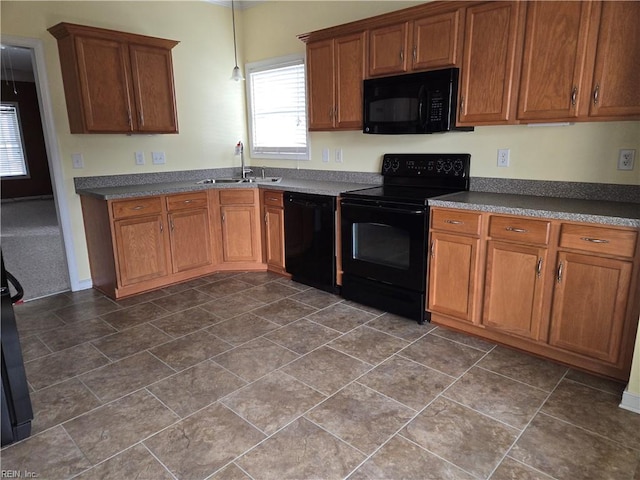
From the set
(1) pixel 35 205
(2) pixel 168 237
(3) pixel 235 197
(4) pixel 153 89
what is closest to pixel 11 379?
(2) pixel 168 237

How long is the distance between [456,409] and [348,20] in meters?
3.33

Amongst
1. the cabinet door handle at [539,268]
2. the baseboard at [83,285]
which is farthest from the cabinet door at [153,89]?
the cabinet door handle at [539,268]

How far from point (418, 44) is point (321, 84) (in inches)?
39.3

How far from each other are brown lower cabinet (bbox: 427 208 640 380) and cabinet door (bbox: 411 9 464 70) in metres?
1.07

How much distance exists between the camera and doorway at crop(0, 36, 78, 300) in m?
3.61

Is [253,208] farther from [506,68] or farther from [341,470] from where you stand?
[341,470]

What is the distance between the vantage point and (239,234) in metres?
4.32

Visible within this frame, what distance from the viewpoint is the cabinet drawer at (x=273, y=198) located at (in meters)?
4.03

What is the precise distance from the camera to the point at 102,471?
5.77ft

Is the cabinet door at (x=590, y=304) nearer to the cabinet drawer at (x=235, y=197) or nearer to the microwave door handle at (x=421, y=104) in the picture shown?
the microwave door handle at (x=421, y=104)

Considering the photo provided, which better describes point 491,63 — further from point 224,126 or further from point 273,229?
point 224,126

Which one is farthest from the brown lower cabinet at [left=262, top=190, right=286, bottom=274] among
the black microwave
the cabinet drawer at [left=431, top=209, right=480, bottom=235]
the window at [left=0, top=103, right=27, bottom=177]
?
the window at [left=0, top=103, right=27, bottom=177]

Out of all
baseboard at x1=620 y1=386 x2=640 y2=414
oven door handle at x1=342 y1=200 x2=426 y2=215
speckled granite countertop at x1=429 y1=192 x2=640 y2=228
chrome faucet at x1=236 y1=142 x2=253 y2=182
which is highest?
chrome faucet at x1=236 y1=142 x2=253 y2=182

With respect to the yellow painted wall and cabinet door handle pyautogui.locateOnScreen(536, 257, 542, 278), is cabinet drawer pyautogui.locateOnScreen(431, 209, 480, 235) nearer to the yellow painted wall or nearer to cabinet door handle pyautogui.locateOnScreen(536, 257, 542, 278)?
cabinet door handle pyautogui.locateOnScreen(536, 257, 542, 278)
